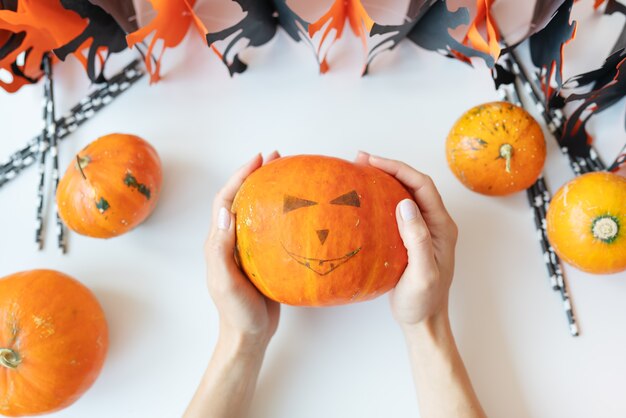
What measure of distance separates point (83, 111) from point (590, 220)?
1.00 m

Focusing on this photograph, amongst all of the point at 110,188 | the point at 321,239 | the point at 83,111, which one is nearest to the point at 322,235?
the point at 321,239

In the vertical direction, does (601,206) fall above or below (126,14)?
below

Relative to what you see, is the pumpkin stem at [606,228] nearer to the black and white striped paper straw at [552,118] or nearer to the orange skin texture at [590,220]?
the orange skin texture at [590,220]

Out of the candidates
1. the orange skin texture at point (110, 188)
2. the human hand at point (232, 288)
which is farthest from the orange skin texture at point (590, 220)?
the orange skin texture at point (110, 188)

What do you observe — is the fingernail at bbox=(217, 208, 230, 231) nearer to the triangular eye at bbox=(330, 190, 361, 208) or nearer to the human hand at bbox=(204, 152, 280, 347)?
the human hand at bbox=(204, 152, 280, 347)

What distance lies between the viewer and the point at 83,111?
113 cm

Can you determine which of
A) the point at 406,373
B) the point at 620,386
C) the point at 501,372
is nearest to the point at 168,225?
the point at 406,373

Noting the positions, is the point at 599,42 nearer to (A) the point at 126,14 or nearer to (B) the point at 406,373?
(B) the point at 406,373

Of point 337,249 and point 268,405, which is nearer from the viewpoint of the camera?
point 337,249

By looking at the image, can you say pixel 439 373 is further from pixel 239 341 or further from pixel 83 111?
pixel 83 111

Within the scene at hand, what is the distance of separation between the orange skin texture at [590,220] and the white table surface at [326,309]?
0.09 meters

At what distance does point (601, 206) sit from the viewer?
0.93m

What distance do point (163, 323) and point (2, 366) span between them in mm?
275

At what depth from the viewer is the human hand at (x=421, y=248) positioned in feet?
2.63
